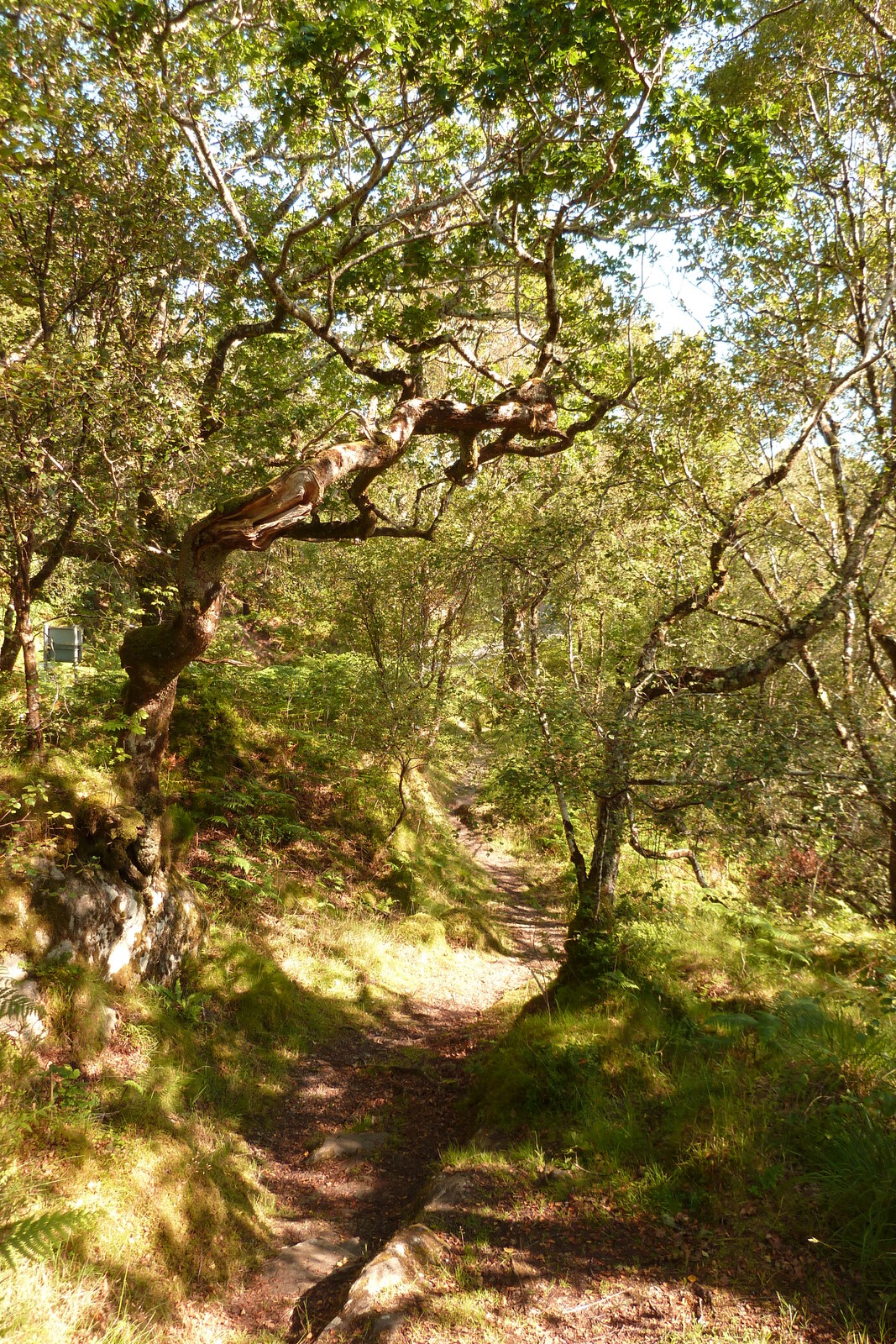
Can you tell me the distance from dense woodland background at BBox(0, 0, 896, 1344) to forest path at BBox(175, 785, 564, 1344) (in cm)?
30

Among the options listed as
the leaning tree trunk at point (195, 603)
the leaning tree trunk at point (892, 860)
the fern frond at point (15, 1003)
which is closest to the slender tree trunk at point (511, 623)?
the leaning tree trunk at point (195, 603)

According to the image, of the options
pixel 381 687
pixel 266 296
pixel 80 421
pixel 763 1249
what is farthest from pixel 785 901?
pixel 266 296

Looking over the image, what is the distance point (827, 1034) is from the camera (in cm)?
519

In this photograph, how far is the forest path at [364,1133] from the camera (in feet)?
14.4

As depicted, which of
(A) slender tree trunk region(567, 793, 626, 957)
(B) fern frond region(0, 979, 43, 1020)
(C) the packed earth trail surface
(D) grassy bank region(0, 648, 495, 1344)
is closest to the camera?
(C) the packed earth trail surface

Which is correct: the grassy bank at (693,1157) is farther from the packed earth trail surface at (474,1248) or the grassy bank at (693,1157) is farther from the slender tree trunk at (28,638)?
the slender tree trunk at (28,638)

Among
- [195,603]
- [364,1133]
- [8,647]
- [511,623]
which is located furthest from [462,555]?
[364,1133]

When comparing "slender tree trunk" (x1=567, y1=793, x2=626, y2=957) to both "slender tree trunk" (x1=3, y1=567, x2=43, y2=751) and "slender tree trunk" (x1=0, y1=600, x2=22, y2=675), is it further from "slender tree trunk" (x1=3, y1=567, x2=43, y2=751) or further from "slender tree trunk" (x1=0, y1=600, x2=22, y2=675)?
"slender tree trunk" (x1=0, y1=600, x2=22, y2=675)

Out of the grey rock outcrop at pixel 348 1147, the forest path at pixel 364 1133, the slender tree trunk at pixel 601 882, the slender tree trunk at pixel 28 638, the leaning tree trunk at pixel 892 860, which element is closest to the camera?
the forest path at pixel 364 1133

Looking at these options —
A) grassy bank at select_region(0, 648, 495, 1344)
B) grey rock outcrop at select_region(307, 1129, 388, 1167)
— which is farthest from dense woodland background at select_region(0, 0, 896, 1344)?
grey rock outcrop at select_region(307, 1129, 388, 1167)

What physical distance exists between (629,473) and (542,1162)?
25.8ft

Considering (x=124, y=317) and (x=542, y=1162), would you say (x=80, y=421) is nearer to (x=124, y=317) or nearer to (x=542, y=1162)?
(x=124, y=317)

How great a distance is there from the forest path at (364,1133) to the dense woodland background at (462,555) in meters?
0.30

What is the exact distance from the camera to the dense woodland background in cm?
458
